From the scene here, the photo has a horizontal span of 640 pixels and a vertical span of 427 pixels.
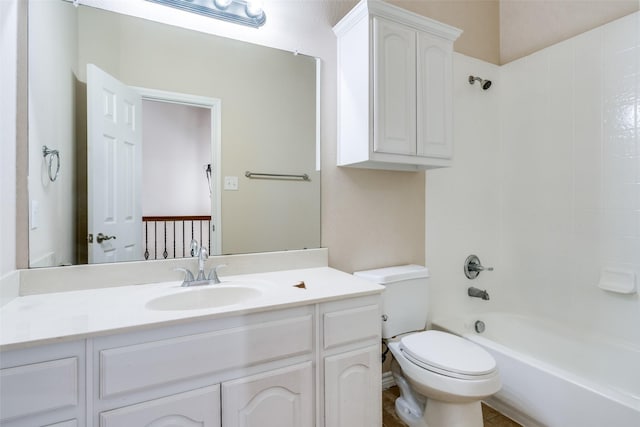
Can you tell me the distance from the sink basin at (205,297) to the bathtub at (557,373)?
4.50ft

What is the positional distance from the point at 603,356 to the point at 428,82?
6.09 ft

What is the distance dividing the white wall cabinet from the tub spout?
127 cm

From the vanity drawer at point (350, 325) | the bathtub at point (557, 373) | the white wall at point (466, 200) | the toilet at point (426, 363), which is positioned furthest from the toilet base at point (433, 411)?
the white wall at point (466, 200)

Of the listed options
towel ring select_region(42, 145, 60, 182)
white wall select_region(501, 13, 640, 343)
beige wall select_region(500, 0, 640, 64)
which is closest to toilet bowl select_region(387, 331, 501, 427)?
white wall select_region(501, 13, 640, 343)

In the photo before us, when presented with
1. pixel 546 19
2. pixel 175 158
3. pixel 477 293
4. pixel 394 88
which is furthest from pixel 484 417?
pixel 546 19

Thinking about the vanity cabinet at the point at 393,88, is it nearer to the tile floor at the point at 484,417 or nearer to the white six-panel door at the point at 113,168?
the white six-panel door at the point at 113,168

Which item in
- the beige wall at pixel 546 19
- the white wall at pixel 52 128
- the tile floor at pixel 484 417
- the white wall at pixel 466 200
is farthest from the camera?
the white wall at pixel 466 200

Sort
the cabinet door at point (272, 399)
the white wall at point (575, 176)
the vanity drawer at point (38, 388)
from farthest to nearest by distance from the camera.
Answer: the white wall at point (575, 176) → the cabinet door at point (272, 399) → the vanity drawer at point (38, 388)

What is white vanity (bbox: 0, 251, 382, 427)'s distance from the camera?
32.9 inches

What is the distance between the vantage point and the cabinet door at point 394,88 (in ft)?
5.24

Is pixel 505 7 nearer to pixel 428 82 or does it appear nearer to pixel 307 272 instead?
pixel 428 82

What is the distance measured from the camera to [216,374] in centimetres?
103

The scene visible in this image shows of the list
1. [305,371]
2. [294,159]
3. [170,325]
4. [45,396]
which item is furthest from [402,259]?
[45,396]

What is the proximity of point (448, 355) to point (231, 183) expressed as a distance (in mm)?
1304
